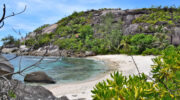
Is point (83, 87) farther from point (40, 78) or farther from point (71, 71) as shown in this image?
point (71, 71)

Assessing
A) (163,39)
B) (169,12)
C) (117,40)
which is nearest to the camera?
(163,39)

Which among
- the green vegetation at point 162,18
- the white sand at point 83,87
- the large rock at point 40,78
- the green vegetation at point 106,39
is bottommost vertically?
the white sand at point 83,87

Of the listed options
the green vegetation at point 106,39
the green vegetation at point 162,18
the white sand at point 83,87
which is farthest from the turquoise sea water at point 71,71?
the green vegetation at point 162,18

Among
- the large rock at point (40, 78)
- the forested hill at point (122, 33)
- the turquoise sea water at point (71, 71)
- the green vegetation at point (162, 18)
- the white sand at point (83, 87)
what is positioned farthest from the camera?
the green vegetation at point (162, 18)

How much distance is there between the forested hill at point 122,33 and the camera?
35.7m

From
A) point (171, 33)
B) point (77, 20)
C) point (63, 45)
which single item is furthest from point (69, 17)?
point (171, 33)

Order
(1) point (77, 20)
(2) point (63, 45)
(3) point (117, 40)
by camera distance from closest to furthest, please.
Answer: (3) point (117, 40) → (2) point (63, 45) → (1) point (77, 20)

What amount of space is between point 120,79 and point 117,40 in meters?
40.6

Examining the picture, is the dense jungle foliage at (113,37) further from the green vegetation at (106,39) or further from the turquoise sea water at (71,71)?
the turquoise sea water at (71,71)

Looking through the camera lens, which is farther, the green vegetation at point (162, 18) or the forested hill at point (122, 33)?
the green vegetation at point (162, 18)

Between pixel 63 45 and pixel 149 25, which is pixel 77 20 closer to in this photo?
pixel 63 45

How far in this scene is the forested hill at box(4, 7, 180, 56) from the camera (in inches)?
1406

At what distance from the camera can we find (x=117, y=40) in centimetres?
4234

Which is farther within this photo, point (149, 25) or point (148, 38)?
point (149, 25)
